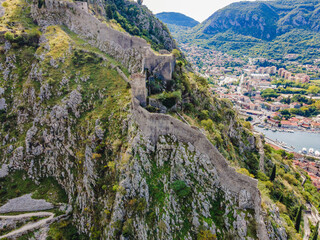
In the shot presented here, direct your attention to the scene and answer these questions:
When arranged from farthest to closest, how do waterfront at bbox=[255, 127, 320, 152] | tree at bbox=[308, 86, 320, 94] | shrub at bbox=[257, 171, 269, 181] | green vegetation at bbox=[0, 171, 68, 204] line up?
tree at bbox=[308, 86, 320, 94] < waterfront at bbox=[255, 127, 320, 152] < shrub at bbox=[257, 171, 269, 181] < green vegetation at bbox=[0, 171, 68, 204]

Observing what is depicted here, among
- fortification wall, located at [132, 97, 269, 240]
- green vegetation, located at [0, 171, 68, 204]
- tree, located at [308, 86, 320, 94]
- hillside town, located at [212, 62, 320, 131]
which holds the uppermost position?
fortification wall, located at [132, 97, 269, 240]

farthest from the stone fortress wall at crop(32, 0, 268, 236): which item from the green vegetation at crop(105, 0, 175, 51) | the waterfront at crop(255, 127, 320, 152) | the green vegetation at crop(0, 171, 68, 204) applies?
the waterfront at crop(255, 127, 320, 152)

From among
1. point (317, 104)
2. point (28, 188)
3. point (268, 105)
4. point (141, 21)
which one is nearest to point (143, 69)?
point (28, 188)

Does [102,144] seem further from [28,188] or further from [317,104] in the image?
[317,104]

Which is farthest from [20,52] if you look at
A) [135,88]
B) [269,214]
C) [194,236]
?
[269,214]

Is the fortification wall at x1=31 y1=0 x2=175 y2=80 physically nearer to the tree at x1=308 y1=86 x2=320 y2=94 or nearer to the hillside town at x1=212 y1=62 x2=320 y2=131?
the hillside town at x1=212 y1=62 x2=320 y2=131

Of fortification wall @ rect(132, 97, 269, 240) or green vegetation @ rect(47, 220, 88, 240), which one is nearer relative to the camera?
fortification wall @ rect(132, 97, 269, 240)

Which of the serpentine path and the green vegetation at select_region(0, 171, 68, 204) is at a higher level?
the green vegetation at select_region(0, 171, 68, 204)
